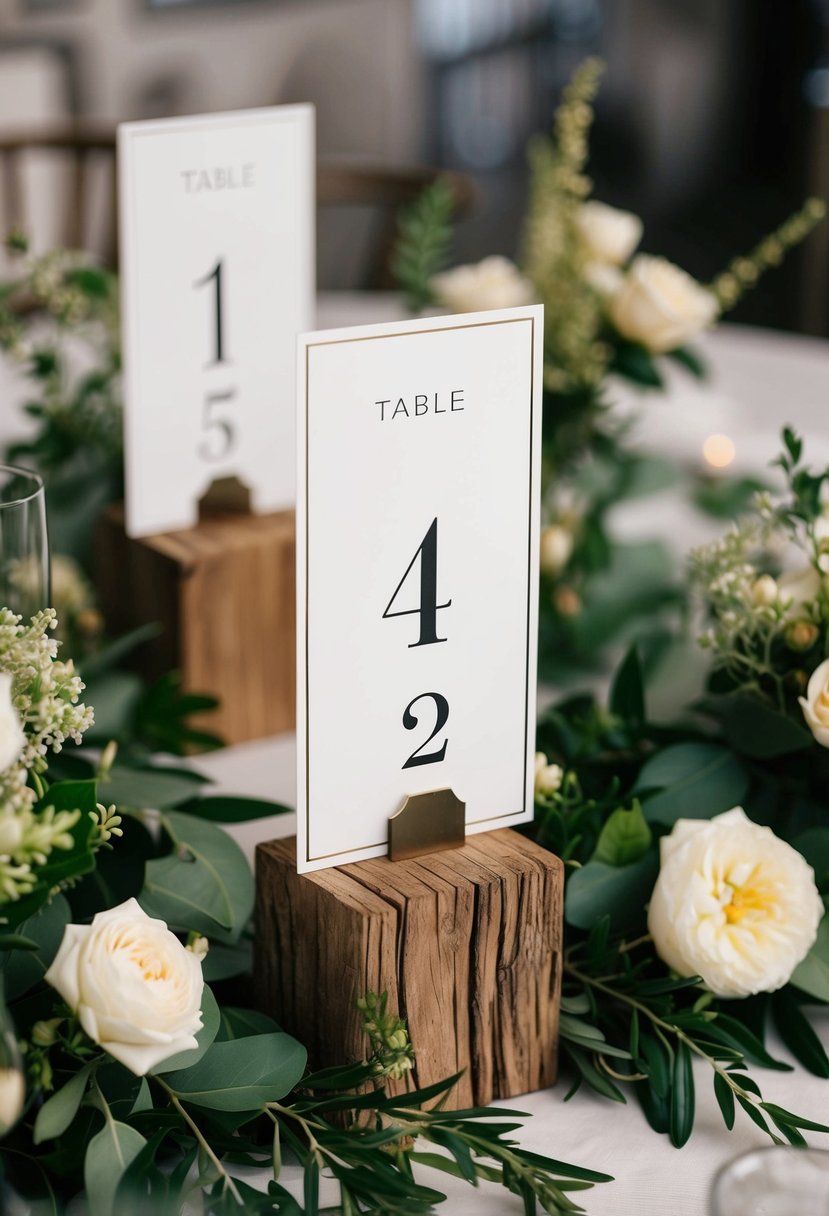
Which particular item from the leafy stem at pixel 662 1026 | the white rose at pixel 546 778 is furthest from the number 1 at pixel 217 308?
the leafy stem at pixel 662 1026

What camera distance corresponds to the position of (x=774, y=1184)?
2.57 feet

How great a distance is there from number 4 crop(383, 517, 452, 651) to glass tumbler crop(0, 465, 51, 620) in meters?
0.27

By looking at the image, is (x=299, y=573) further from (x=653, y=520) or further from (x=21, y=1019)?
(x=653, y=520)

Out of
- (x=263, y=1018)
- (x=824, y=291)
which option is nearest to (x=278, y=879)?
(x=263, y=1018)

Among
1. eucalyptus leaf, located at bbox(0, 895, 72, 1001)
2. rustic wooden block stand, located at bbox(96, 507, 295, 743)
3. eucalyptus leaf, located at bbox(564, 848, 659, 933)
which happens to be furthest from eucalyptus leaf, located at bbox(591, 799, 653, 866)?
rustic wooden block stand, located at bbox(96, 507, 295, 743)

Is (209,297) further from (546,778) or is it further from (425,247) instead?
(546,778)

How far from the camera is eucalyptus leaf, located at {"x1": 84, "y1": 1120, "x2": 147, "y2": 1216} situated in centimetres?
71

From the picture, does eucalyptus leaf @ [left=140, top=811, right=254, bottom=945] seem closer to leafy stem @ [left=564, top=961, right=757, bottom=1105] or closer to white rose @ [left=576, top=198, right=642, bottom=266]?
leafy stem @ [left=564, top=961, right=757, bottom=1105]

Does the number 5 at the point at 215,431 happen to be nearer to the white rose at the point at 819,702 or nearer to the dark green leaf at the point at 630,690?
the dark green leaf at the point at 630,690

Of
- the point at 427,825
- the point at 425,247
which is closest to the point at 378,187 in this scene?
the point at 425,247

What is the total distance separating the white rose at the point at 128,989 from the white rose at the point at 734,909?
0.30 meters

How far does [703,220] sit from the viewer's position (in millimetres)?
5852

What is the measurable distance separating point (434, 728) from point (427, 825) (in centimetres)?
6

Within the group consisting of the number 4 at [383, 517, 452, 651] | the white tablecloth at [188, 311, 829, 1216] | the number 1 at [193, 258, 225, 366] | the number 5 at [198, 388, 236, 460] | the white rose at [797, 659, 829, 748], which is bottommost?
the white tablecloth at [188, 311, 829, 1216]
